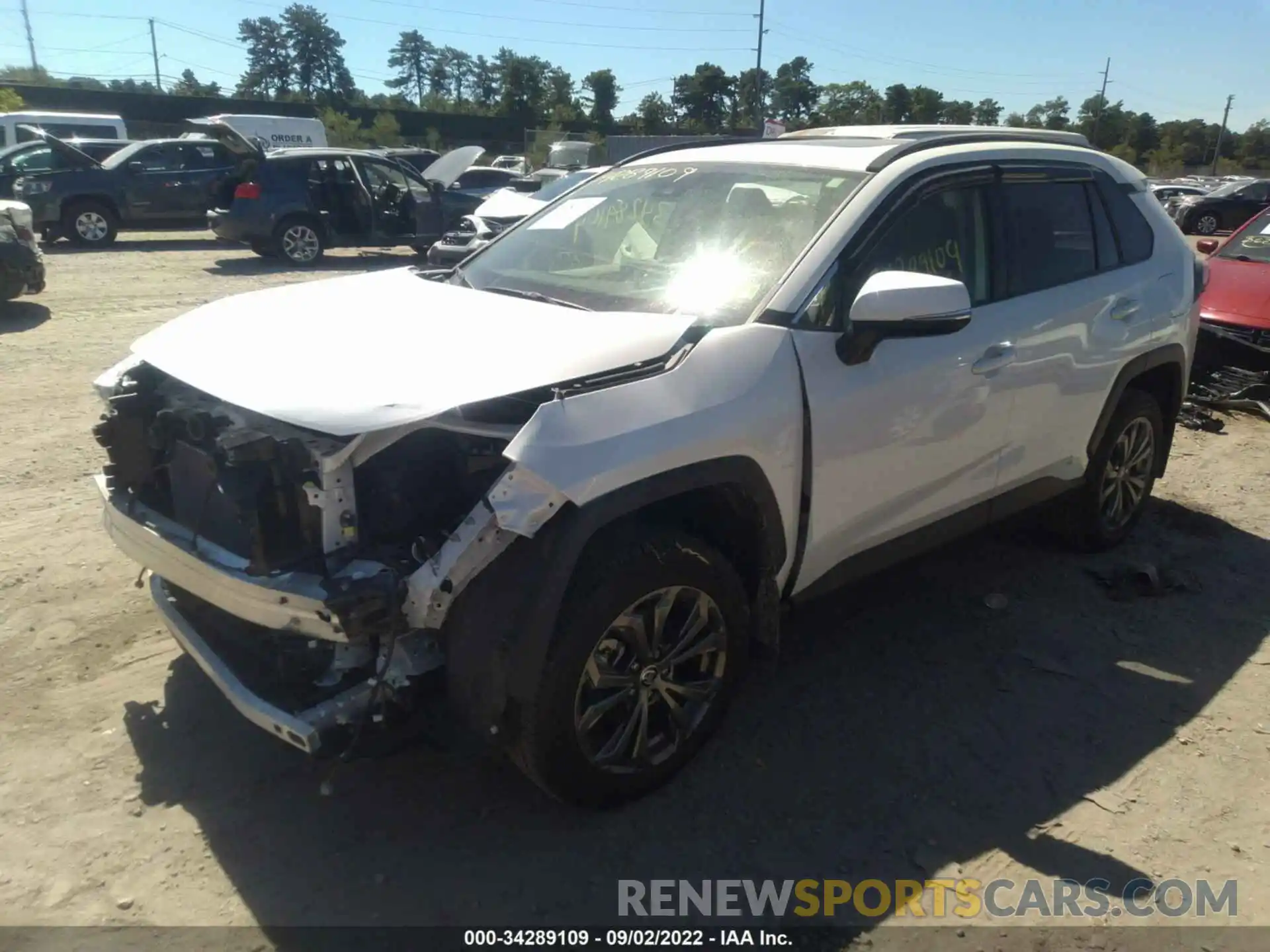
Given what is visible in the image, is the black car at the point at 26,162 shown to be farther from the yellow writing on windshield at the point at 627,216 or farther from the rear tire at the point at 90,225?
the yellow writing on windshield at the point at 627,216

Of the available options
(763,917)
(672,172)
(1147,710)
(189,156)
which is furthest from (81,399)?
(189,156)

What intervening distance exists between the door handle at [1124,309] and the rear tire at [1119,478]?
0.43m

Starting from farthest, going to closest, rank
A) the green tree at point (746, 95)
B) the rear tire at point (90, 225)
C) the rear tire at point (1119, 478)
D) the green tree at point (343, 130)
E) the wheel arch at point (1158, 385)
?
the green tree at point (746, 95) → the green tree at point (343, 130) → the rear tire at point (90, 225) → the rear tire at point (1119, 478) → the wheel arch at point (1158, 385)

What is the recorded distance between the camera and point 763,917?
8.55 ft

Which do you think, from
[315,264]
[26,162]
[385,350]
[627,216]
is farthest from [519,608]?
[26,162]

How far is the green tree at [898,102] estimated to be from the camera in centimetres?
5191

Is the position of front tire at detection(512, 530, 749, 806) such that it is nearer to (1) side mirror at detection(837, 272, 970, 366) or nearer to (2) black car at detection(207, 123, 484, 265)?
(1) side mirror at detection(837, 272, 970, 366)

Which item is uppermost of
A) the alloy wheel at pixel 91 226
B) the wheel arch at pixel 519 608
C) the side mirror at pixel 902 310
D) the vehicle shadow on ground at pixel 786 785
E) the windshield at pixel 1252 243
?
the side mirror at pixel 902 310

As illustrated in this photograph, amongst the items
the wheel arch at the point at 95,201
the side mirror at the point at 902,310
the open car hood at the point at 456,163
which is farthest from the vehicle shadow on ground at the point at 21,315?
the side mirror at the point at 902,310

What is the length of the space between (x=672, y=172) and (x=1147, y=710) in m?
2.77

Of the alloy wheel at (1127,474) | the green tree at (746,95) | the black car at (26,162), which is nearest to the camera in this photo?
the alloy wheel at (1127,474)

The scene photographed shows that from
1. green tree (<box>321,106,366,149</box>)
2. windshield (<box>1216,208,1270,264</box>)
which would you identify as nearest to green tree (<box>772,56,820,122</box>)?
green tree (<box>321,106,366,149</box>)

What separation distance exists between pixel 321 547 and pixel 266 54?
102 metres

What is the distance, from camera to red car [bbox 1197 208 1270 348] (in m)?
7.60
